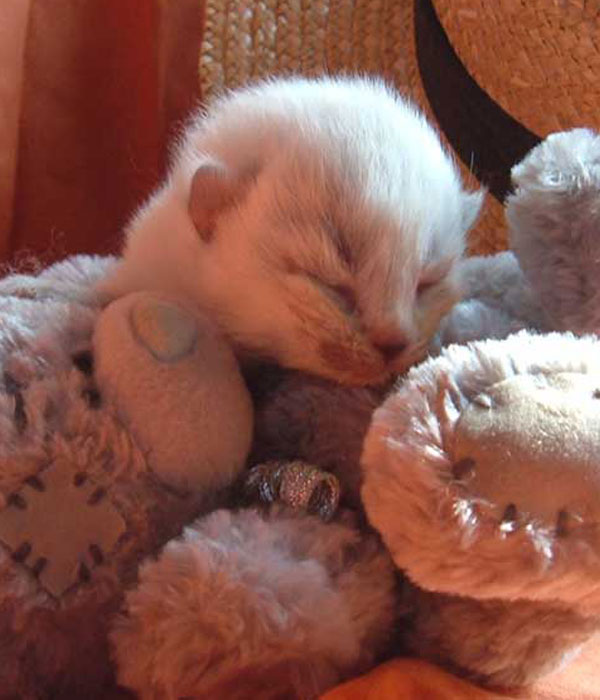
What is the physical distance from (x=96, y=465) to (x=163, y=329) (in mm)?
72

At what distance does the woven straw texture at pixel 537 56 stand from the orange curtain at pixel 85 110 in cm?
32

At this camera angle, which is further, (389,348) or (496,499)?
(389,348)

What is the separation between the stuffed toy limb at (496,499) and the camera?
0.39 m

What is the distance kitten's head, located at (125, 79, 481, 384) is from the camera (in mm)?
527

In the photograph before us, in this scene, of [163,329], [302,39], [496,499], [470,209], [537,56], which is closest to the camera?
[496,499]

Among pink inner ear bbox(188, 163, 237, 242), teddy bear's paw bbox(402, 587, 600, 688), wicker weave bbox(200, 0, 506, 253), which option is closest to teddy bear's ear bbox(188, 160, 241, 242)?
pink inner ear bbox(188, 163, 237, 242)

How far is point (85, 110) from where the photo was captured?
1118mm

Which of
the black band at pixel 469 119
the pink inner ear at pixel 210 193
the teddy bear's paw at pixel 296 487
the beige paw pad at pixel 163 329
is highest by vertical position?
the black band at pixel 469 119

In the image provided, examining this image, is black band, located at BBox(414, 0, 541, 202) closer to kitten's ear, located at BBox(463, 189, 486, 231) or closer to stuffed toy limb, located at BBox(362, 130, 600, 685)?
kitten's ear, located at BBox(463, 189, 486, 231)

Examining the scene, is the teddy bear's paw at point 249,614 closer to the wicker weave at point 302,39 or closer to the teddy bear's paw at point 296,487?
the teddy bear's paw at point 296,487

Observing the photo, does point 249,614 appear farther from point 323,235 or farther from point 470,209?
point 470,209

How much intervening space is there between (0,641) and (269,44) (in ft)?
2.38

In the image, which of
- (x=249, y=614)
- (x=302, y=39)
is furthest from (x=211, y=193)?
(x=302, y=39)

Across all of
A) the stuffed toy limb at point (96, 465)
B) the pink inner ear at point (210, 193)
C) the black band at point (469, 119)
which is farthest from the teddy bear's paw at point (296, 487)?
the black band at point (469, 119)
